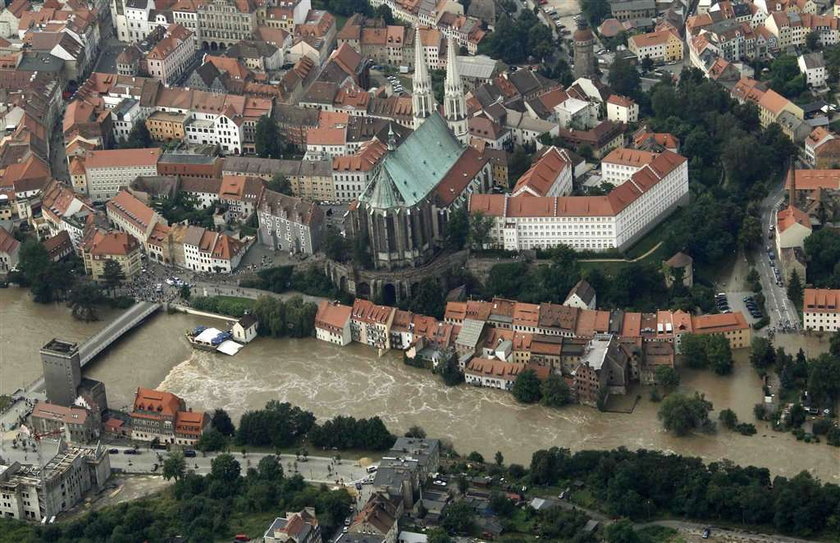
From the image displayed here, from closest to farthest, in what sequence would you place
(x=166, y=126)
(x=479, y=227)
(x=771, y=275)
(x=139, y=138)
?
(x=771, y=275)
(x=479, y=227)
(x=139, y=138)
(x=166, y=126)

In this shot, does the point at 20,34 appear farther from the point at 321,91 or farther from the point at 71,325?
the point at 71,325

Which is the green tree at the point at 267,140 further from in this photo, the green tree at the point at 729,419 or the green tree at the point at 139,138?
the green tree at the point at 729,419

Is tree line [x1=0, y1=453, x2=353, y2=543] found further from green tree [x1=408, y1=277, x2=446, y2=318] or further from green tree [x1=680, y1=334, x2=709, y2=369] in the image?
green tree [x1=680, y1=334, x2=709, y2=369]

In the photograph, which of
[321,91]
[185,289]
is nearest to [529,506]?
[185,289]

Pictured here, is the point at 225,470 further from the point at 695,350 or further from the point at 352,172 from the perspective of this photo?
the point at 352,172

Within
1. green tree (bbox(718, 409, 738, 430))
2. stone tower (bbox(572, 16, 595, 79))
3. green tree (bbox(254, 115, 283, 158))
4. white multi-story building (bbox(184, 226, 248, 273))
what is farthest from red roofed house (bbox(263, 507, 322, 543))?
stone tower (bbox(572, 16, 595, 79))

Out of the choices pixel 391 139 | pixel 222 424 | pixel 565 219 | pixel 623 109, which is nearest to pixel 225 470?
pixel 222 424
